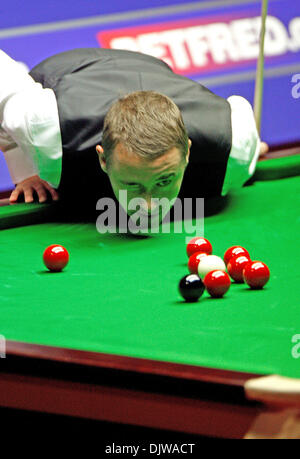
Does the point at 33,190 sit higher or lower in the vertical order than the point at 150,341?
lower

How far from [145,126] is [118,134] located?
0.31ft

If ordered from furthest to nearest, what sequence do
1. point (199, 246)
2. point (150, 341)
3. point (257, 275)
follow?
point (199, 246) < point (257, 275) < point (150, 341)

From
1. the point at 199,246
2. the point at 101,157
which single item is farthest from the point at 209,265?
the point at 101,157

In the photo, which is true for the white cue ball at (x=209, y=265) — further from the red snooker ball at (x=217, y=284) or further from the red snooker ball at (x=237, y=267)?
the red snooker ball at (x=217, y=284)

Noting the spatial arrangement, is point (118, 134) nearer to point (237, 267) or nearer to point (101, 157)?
point (101, 157)

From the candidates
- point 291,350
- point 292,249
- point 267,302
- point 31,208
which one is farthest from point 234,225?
point 291,350

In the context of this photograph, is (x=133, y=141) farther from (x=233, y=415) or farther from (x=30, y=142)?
(x=233, y=415)

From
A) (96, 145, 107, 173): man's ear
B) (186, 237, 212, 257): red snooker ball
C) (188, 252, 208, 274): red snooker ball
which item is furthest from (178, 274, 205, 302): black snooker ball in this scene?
(96, 145, 107, 173): man's ear

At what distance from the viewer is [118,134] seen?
308cm

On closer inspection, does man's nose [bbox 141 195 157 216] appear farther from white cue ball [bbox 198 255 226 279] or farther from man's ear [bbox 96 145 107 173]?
white cue ball [bbox 198 255 226 279]

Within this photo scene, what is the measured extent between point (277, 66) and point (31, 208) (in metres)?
3.43

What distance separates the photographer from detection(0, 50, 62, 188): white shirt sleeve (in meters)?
3.34

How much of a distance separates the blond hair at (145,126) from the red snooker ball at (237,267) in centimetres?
60

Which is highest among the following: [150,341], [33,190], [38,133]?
[38,133]
